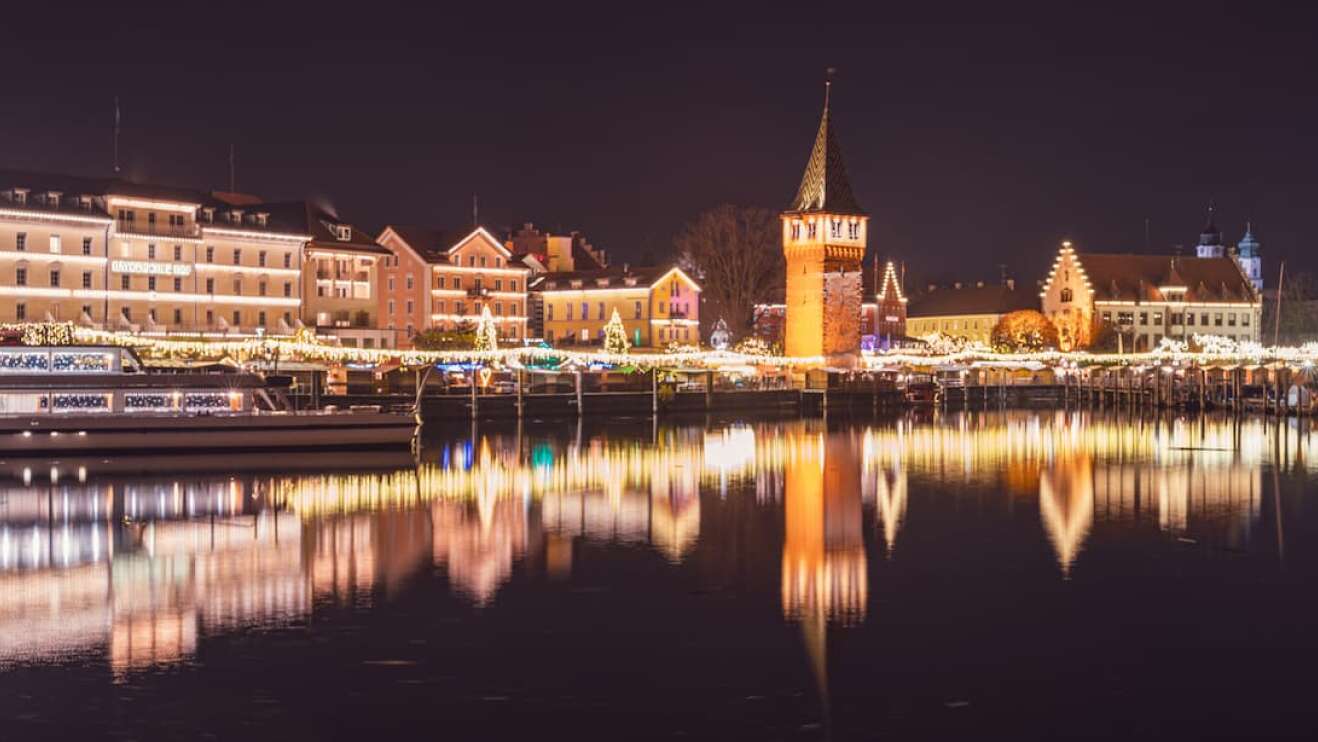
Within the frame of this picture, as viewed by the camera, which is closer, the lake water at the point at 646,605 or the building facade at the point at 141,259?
the lake water at the point at 646,605

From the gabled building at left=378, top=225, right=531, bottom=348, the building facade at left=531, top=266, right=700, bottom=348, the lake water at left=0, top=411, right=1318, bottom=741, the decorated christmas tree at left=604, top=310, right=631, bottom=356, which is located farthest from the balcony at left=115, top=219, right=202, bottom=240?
the lake water at left=0, top=411, right=1318, bottom=741

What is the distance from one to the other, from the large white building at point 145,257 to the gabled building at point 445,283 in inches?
263

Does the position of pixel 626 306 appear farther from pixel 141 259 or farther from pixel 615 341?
pixel 141 259

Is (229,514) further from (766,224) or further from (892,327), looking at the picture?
(892,327)

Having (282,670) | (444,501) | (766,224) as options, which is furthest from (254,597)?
(766,224)

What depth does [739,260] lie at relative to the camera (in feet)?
265

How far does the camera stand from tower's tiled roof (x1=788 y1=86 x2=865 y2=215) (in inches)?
2687

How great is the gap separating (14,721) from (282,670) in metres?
2.25

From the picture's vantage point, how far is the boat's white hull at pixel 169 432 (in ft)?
104

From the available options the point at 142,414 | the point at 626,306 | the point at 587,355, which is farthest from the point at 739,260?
the point at 142,414

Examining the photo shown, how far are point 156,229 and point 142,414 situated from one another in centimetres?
3097

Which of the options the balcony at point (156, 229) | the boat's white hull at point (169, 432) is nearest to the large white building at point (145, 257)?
the balcony at point (156, 229)

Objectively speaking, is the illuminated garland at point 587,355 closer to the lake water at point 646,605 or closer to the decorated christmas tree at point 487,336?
the decorated christmas tree at point 487,336

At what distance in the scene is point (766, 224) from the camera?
81125mm
